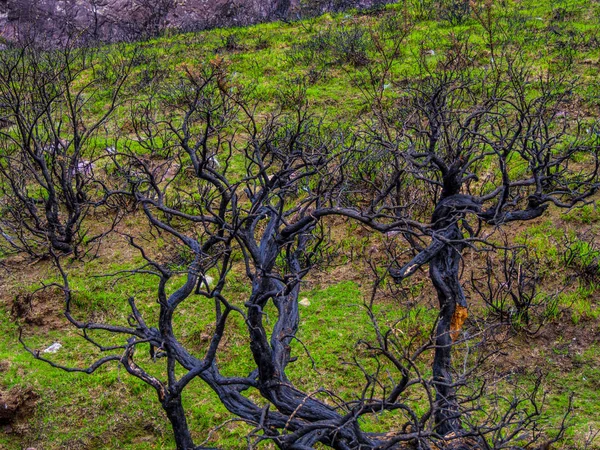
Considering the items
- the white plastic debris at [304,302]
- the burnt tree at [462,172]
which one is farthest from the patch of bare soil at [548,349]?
the white plastic debris at [304,302]

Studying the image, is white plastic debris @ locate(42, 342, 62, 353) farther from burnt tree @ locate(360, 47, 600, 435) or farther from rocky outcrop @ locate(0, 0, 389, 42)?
rocky outcrop @ locate(0, 0, 389, 42)

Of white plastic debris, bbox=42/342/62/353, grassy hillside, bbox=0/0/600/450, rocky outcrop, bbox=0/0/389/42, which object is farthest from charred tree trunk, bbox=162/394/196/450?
rocky outcrop, bbox=0/0/389/42

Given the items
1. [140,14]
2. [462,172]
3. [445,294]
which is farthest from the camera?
[140,14]

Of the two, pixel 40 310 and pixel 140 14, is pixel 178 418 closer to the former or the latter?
pixel 40 310

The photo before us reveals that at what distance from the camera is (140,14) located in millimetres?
16281

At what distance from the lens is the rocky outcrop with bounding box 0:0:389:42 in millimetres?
15242

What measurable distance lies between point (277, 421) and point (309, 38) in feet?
32.8

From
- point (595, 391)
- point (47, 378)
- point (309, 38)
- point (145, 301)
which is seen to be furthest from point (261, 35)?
point (595, 391)

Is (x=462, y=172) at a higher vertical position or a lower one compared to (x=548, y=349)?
higher

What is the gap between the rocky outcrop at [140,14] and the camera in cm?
1524

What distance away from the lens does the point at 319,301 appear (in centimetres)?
608

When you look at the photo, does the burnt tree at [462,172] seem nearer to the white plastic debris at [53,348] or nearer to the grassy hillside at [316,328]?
the grassy hillside at [316,328]

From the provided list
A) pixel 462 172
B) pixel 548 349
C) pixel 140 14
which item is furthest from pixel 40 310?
pixel 140 14

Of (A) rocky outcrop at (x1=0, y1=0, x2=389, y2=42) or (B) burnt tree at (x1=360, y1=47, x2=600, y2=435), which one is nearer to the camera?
(B) burnt tree at (x1=360, y1=47, x2=600, y2=435)
